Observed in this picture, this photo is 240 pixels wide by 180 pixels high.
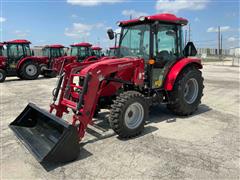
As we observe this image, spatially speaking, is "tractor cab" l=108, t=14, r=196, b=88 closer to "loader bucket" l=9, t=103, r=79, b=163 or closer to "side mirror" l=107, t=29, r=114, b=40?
"side mirror" l=107, t=29, r=114, b=40

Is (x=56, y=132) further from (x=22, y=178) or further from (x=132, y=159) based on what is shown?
(x=132, y=159)

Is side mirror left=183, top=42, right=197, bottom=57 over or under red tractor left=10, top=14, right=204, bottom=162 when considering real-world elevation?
over

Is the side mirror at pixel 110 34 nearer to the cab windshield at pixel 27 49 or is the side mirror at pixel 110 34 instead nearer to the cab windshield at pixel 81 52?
the cab windshield at pixel 27 49

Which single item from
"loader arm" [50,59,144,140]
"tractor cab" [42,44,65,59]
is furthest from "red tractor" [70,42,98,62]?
"loader arm" [50,59,144,140]

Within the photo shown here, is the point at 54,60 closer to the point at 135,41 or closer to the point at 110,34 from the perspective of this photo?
the point at 110,34

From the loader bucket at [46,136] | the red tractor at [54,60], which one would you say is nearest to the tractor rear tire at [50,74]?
the red tractor at [54,60]

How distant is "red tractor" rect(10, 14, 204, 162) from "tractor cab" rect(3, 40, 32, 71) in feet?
34.7

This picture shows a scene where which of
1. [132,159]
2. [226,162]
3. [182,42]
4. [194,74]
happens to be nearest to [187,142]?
[226,162]

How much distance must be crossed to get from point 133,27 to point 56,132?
2.98 m

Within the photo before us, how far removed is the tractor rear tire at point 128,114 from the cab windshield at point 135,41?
1.26 metres

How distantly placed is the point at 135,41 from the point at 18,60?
11.2 m

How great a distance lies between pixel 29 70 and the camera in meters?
14.9

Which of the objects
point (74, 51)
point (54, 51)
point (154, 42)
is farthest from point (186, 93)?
point (74, 51)

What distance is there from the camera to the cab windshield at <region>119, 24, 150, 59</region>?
212 inches
